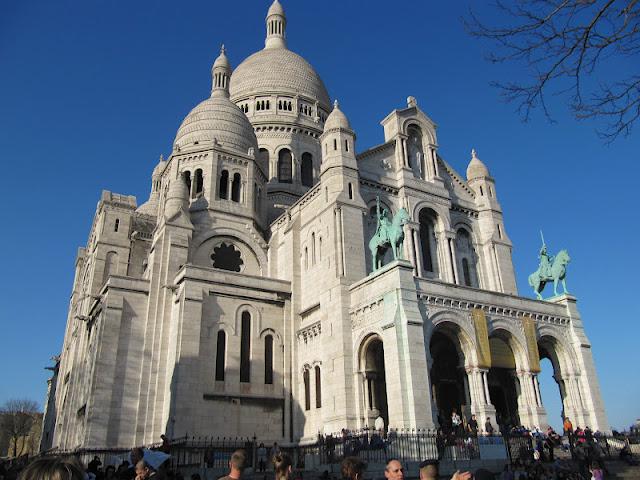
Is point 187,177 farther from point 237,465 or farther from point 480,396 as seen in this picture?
point 237,465

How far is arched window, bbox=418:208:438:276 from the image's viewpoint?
→ 34.8m

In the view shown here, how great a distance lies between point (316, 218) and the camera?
33.6 meters

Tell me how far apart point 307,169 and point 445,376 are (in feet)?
85.8

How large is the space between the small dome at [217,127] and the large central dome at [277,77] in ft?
37.6

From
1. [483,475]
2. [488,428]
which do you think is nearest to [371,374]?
[488,428]

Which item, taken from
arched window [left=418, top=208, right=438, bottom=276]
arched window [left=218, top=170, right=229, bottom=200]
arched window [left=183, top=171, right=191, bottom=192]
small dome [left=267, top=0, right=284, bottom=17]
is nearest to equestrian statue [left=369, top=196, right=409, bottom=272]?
arched window [left=418, top=208, right=438, bottom=276]

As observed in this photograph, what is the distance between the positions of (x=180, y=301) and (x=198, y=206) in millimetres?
8257

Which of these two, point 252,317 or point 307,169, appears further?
point 307,169

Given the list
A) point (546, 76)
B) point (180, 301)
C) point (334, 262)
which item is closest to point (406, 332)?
point (334, 262)

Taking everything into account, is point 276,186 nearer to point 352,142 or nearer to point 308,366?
point 352,142

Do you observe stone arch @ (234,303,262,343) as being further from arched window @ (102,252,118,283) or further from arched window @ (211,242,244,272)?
arched window @ (102,252,118,283)

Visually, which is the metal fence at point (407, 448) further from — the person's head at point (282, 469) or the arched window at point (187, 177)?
the arched window at point (187, 177)

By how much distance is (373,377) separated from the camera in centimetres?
2764

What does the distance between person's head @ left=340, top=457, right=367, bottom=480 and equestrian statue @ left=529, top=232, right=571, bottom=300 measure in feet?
92.5
